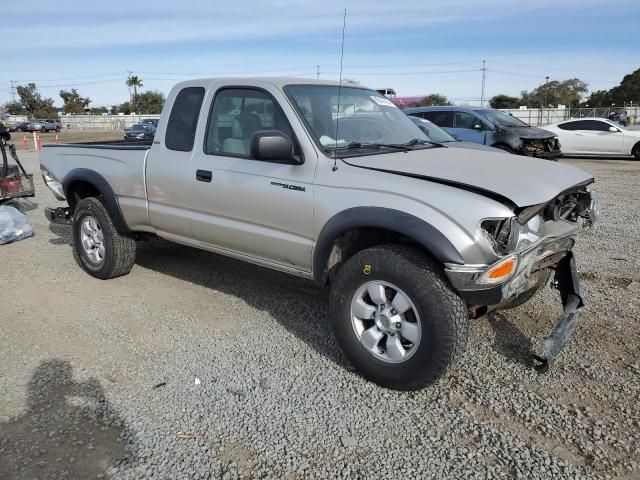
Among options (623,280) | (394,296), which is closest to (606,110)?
(623,280)

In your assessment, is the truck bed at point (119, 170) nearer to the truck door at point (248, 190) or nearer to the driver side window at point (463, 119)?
the truck door at point (248, 190)

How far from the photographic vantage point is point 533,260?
3.29m

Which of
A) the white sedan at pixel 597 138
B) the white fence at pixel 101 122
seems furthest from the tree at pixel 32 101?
the white sedan at pixel 597 138

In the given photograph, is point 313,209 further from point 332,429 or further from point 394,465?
point 394,465

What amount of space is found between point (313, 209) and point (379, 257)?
636mm

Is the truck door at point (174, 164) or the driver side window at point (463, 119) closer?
the truck door at point (174, 164)

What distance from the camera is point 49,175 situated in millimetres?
6195

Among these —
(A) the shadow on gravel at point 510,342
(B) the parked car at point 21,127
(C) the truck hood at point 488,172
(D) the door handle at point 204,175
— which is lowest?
(B) the parked car at point 21,127

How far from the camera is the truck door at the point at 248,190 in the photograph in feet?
12.6

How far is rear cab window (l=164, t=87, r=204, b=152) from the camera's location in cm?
460

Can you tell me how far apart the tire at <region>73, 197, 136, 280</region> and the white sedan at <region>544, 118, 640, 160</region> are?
15.7m

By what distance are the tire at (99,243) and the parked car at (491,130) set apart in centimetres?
919

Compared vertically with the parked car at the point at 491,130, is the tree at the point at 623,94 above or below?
above

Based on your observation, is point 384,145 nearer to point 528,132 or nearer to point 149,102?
point 528,132
